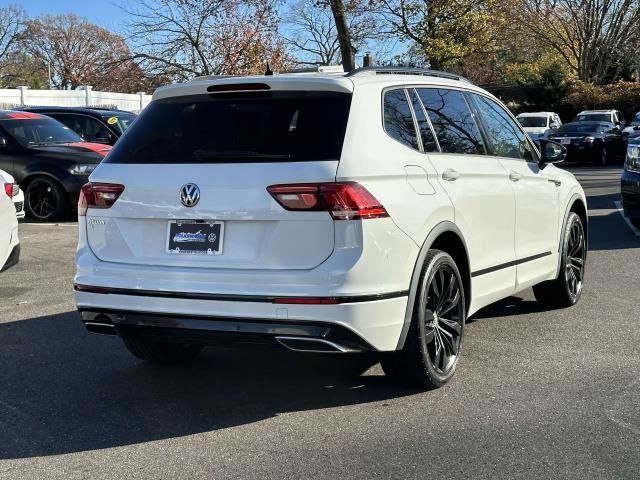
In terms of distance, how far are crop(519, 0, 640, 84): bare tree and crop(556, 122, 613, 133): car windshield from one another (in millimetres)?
14443

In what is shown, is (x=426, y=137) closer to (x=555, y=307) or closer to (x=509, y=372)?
(x=509, y=372)

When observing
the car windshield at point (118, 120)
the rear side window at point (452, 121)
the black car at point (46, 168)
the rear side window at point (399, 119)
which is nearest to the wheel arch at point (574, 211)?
A: the rear side window at point (452, 121)

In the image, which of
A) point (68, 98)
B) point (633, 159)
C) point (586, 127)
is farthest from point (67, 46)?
point (633, 159)

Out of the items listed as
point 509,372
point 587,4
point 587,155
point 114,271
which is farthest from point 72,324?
point 587,4

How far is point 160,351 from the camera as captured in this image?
17.7 feet

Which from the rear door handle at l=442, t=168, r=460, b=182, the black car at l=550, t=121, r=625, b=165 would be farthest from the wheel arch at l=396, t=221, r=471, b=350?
the black car at l=550, t=121, r=625, b=165

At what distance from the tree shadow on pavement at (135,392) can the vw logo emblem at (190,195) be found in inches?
47.6

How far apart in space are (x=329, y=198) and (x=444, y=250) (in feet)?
4.12

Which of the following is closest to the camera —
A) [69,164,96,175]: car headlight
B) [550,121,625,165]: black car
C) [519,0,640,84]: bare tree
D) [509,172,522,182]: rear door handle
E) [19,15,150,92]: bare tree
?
[509,172,522,182]: rear door handle

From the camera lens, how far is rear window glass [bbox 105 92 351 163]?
4.25m

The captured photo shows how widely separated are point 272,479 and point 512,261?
281cm

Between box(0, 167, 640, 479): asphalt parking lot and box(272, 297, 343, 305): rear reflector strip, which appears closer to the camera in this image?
box(0, 167, 640, 479): asphalt parking lot

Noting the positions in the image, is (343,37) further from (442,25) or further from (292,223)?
(292,223)

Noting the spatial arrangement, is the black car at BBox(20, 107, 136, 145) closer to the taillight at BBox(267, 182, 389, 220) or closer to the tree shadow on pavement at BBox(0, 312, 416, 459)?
the tree shadow on pavement at BBox(0, 312, 416, 459)
